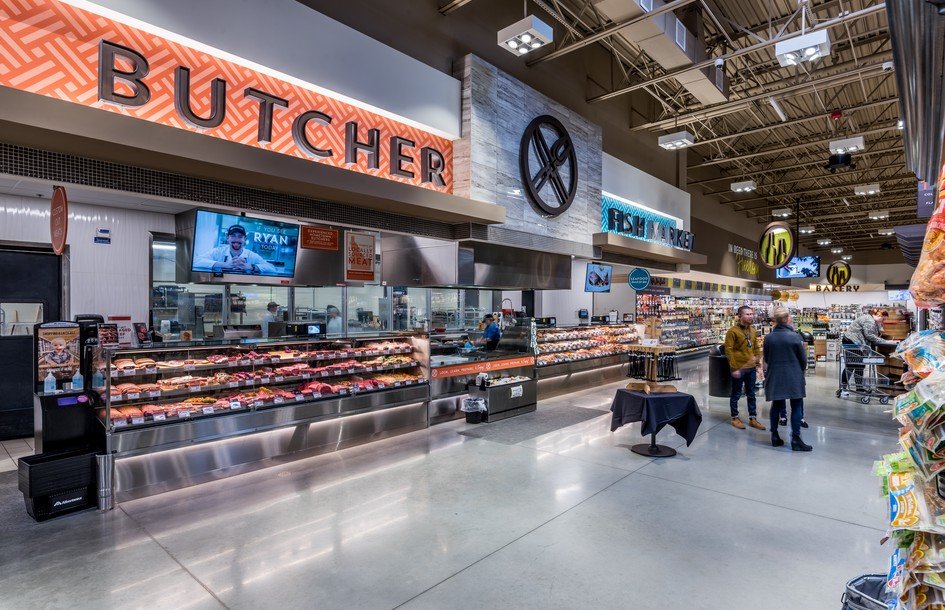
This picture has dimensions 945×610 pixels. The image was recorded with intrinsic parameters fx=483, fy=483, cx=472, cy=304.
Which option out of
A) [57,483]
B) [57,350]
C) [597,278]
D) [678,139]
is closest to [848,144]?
[678,139]

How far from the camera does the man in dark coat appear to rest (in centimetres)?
602

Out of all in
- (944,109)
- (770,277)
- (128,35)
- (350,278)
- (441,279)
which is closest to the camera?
(944,109)

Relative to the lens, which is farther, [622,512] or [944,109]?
[622,512]

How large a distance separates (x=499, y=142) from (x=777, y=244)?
25.7ft

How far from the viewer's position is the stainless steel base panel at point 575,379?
31.1 ft

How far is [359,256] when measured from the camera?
6.95 meters

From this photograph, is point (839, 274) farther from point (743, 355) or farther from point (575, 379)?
point (743, 355)

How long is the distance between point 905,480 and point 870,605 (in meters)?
0.91

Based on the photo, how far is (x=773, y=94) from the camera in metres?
9.78

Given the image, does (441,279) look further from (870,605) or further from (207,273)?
(870,605)

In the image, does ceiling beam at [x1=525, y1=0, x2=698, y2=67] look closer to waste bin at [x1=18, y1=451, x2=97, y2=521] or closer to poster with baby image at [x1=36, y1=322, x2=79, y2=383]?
poster with baby image at [x1=36, y1=322, x2=79, y2=383]

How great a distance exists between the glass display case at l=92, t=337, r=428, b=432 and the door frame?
268 cm

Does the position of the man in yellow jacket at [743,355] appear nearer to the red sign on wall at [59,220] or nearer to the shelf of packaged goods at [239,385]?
the shelf of packaged goods at [239,385]

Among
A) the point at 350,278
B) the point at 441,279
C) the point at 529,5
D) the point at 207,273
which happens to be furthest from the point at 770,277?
the point at 207,273
